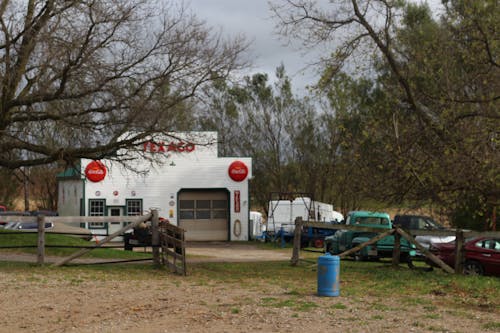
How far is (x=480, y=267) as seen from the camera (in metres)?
19.2

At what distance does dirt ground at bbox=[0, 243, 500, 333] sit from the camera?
33.0 ft

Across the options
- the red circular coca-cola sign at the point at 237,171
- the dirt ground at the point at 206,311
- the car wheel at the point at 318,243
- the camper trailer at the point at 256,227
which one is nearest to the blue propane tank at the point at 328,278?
the dirt ground at the point at 206,311

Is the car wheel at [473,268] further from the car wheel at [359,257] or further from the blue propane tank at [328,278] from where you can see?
the blue propane tank at [328,278]

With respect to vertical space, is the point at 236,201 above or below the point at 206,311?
above

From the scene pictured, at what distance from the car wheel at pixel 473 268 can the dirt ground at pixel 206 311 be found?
237 inches

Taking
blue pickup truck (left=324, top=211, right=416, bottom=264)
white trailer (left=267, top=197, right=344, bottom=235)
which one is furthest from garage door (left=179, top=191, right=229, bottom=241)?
blue pickup truck (left=324, top=211, right=416, bottom=264)

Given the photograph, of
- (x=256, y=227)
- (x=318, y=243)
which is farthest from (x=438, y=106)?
(x=256, y=227)

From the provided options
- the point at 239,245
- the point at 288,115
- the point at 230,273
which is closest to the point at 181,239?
the point at 230,273

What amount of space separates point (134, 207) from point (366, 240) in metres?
20.9

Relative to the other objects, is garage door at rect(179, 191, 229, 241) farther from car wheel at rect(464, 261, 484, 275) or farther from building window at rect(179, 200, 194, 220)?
car wheel at rect(464, 261, 484, 275)

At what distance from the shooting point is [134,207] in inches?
1692

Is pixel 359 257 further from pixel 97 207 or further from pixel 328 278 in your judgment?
pixel 97 207

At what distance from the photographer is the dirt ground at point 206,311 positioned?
1005 cm

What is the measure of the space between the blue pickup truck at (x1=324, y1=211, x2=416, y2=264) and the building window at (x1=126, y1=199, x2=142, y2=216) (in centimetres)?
1657
